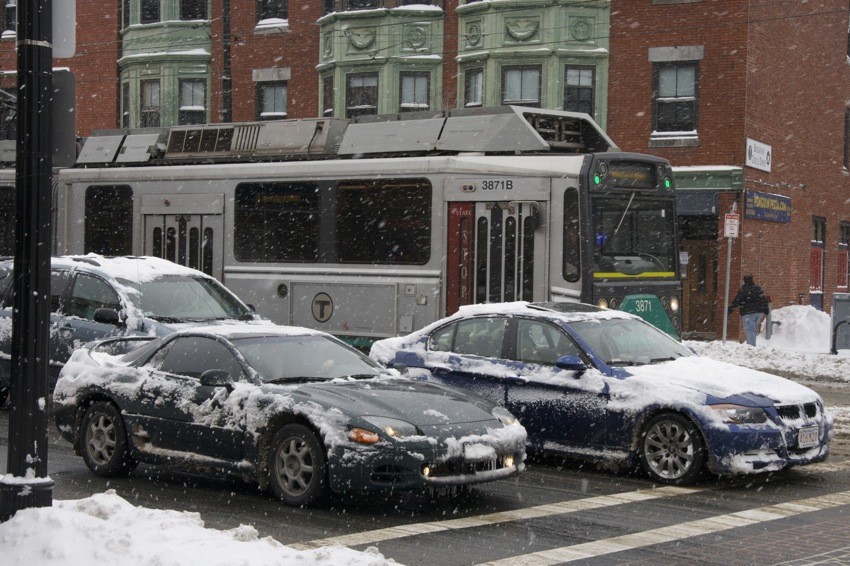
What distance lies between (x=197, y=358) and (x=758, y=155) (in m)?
22.7

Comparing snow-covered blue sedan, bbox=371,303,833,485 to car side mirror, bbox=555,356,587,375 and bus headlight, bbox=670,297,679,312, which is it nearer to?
car side mirror, bbox=555,356,587,375

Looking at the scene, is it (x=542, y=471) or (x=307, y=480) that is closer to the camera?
(x=307, y=480)

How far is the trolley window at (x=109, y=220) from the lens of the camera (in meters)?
21.7

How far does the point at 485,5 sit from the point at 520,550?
2483 cm

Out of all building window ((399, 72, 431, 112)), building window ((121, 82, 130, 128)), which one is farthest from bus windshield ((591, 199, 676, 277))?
building window ((121, 82, 130, 128))

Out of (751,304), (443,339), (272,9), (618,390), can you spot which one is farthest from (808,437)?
(272,9)

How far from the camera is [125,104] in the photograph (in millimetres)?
37625

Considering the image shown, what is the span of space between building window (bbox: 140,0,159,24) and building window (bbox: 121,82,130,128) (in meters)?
1.88

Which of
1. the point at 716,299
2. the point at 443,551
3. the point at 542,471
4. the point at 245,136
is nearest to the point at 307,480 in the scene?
the point at 443,551

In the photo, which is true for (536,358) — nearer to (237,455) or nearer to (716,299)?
(237,455)

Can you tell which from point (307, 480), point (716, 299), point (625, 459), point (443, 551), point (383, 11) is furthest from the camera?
point (383, 11)

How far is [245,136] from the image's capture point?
20766mm

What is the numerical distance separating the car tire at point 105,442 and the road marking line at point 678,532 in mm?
4169

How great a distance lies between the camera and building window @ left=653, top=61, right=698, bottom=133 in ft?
100
